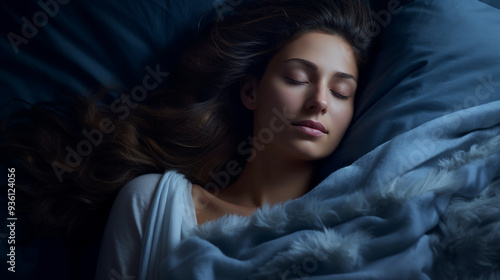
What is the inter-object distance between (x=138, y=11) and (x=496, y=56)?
899 millimetres

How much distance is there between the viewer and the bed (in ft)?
2.77

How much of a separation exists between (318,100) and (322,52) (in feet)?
0.45

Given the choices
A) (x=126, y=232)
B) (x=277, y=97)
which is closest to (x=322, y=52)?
(x=277, y=97)

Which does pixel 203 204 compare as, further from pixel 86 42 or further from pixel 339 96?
pixel 86 42

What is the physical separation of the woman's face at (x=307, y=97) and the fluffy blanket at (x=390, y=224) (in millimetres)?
141

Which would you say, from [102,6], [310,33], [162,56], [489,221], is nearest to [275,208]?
[489,221]

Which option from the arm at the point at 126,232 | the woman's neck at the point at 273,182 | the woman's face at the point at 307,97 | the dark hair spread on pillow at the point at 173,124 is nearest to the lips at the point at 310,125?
the woman's face at the point at 307,97

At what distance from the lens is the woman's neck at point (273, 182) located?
121cm

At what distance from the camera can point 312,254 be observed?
2.80 feet

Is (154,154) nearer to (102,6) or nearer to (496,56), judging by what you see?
(102,6)

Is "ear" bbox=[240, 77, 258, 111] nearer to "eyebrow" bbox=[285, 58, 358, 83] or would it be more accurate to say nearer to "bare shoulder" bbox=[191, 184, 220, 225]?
"eyebrow" bbox=[285, 58, 358, 83]

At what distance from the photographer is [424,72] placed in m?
1.14

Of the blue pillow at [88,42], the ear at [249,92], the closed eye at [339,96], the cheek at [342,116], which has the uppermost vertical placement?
the blue pillow at [88,42]

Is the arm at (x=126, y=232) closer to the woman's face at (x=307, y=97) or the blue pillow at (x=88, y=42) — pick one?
the blue pillow at (x=88, y=42)
